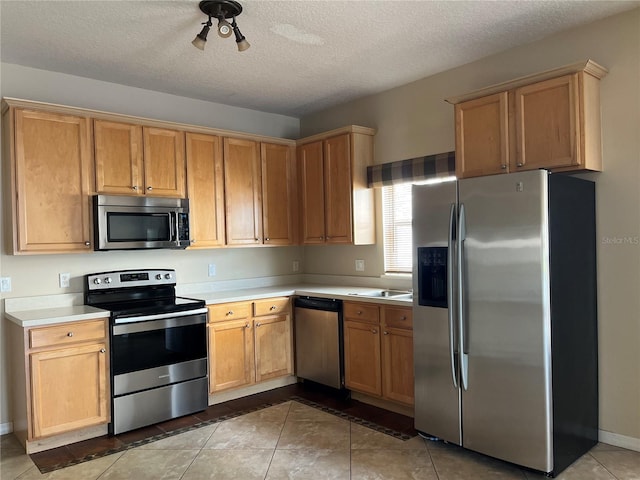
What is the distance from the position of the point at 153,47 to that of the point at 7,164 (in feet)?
4.40

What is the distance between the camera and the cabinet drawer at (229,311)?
4008 millimetres

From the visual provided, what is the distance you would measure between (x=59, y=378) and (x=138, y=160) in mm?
1686

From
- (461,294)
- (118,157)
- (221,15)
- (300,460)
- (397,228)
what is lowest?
(300,460)

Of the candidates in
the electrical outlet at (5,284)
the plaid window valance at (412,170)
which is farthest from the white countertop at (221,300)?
the plaid window valance at (412,170)

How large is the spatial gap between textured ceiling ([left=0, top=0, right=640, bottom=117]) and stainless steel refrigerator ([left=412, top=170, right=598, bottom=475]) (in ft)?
3.35

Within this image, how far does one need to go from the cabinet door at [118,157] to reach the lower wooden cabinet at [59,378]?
1053 millimetres

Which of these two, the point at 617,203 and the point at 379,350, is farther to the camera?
the point at 379,350

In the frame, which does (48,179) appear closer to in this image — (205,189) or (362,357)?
(205,189)

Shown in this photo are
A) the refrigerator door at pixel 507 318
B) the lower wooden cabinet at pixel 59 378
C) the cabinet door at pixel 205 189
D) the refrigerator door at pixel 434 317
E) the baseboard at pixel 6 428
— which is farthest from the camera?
the cabinet door at pixel 205 189

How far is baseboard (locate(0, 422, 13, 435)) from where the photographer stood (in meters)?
3.52

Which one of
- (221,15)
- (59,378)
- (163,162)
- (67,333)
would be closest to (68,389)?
(59,378)

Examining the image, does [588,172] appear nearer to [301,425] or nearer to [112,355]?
[301,425]

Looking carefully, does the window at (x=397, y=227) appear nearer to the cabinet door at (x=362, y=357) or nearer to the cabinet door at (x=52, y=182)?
the cabinet door at (x=362, y=357)

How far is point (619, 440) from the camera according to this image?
9.96ft
